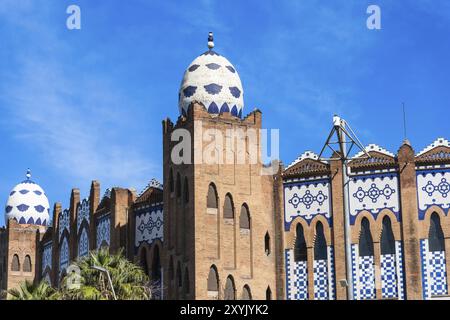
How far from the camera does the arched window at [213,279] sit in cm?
3534

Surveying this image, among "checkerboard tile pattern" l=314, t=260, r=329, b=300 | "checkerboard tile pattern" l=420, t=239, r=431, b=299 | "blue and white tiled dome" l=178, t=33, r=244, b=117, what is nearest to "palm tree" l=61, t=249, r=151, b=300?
"checkerboard tile pattern" l=314, t=260, r=329, b=300

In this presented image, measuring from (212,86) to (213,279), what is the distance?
7.76 meters

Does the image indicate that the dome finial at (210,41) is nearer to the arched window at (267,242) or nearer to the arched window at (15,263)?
the arched window at (267,242)

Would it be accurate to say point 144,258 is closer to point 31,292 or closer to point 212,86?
point 212,86

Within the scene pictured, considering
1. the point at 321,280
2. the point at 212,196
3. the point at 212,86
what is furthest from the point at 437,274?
the point at 212,86

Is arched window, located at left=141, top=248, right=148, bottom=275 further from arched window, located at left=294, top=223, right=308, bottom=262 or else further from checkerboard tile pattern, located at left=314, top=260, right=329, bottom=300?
checkerboard tile pattern, located at left=314, top=260, right=329, bottom=300

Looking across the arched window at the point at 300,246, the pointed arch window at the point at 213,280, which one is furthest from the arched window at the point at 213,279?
the arched window at the point at 300,246

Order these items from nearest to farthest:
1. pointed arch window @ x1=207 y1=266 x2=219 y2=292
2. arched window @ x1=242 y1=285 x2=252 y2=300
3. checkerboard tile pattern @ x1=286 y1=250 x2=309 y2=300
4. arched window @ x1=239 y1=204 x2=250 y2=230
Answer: pointed arch window @ x1=207 y1=266 x2=219 y2=292 < arched window @ x1=242 y1=285 x2=252 y2=300 < arched window @ x1=239 y1=204 x2=250 y2=230 < checkerboard tile pattern @ x1=286 y1=250 x2=309 y2=300

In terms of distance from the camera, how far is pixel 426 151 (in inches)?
1448

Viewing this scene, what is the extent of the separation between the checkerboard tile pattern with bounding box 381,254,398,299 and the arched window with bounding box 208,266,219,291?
20.3 ft

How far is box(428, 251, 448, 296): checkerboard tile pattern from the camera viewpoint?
35.5 m

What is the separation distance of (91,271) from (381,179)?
1327 centimetres
